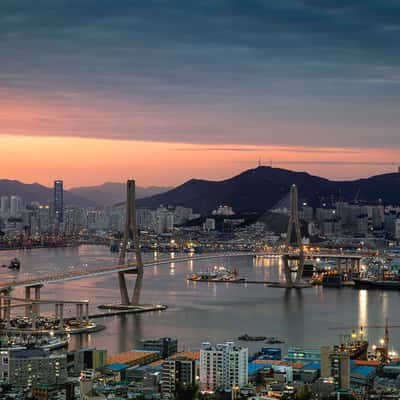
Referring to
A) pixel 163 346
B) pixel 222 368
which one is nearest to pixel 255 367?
pixel 222 368

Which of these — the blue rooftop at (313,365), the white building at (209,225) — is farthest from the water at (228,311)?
the white building at (209,225)

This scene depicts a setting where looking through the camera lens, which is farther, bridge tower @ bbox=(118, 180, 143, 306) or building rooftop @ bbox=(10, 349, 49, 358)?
bridge tower @ bbox=(118, 180, 143, 306)

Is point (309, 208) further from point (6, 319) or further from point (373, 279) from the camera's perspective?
point (6, 319)

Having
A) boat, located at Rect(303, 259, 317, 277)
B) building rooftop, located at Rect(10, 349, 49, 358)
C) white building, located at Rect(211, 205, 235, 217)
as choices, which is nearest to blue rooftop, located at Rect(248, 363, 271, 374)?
building rooftop, located at Rect(10, 349, 49, 358)

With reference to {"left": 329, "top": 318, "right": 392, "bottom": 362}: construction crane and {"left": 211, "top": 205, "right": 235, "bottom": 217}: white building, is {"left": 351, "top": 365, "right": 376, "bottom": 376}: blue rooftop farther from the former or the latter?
{"left": 211, "top": 205, "right": 235, "bottom": 217}: white building

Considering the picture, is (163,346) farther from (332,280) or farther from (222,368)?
(332,280)

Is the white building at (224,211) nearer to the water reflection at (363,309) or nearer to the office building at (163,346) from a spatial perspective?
the water reflection at (363,309)

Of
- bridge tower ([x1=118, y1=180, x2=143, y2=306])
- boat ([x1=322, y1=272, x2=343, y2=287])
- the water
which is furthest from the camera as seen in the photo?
boat ([x1=322, y1=272, x2=343, y2=287])
